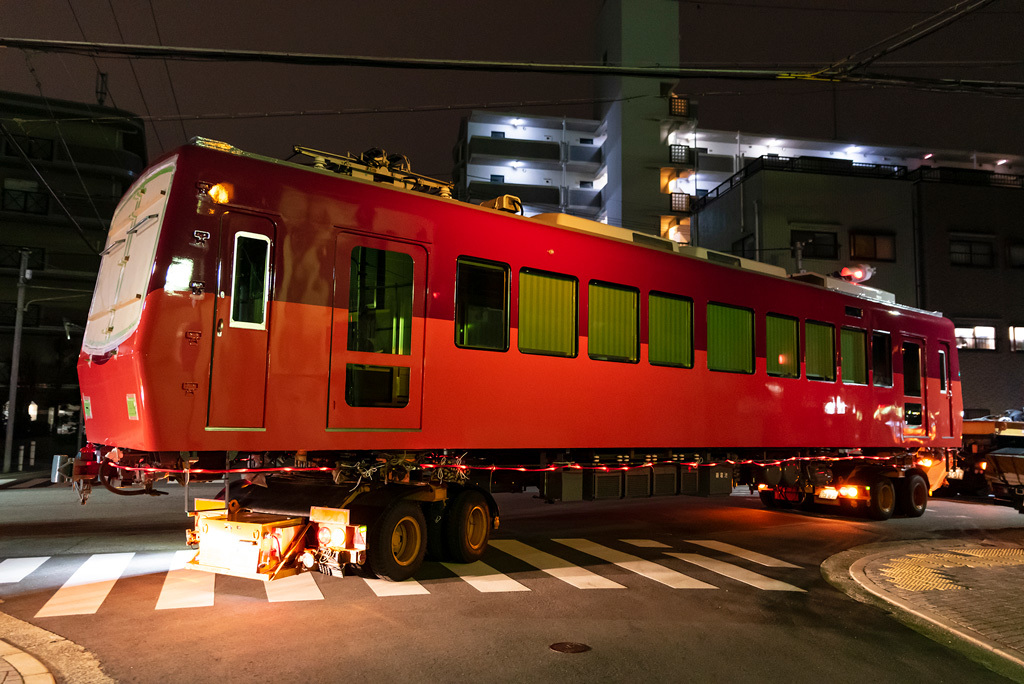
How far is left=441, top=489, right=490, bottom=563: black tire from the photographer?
355 inches

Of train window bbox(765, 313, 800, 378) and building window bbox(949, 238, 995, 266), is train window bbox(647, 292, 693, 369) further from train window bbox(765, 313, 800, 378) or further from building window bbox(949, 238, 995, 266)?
building window bbox(949, 238, 995, 266)

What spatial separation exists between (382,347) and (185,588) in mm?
3115

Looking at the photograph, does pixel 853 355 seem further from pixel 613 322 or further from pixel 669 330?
pixel 613 322

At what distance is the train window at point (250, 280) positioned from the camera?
7.11 m

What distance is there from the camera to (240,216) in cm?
724

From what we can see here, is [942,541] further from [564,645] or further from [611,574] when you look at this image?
[564,645]

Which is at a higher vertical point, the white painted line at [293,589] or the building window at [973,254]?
the building window at [973,254]

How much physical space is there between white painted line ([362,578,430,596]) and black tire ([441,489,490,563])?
869 mm

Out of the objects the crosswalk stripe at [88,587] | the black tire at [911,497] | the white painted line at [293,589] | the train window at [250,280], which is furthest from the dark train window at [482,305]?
the black tire at [911,497]

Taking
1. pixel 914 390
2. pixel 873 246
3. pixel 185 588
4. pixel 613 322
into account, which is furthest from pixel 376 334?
pixel 873 246

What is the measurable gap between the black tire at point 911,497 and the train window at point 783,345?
4.90 metres

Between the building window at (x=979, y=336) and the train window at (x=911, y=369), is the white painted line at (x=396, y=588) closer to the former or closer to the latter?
the train window at (x=911, y=369)

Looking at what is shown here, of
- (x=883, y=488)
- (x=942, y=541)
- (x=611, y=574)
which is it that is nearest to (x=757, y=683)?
(x=611, y=574)

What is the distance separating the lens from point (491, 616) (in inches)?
273
